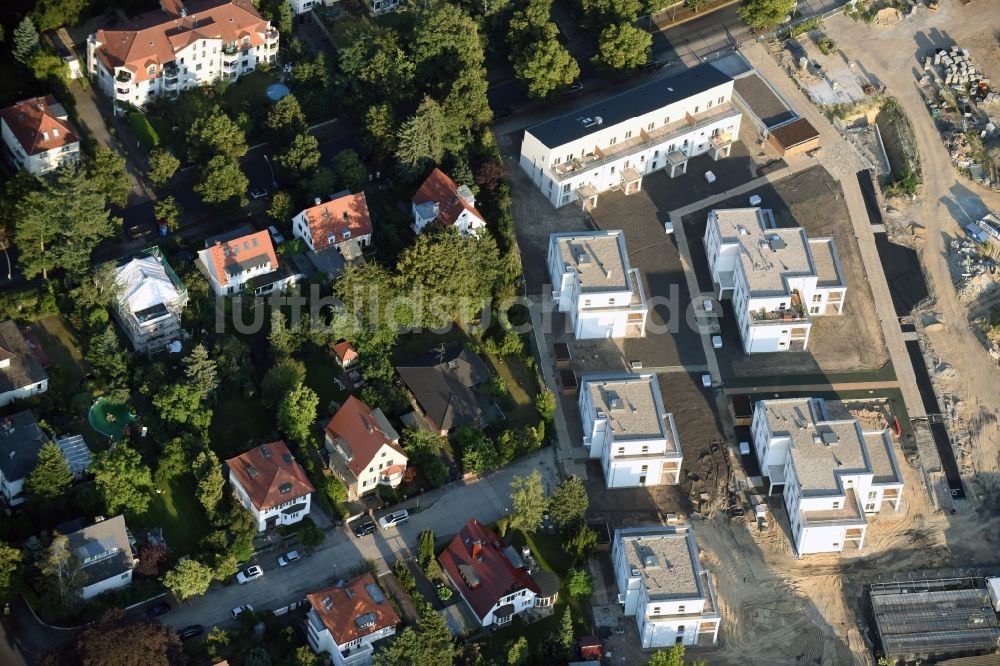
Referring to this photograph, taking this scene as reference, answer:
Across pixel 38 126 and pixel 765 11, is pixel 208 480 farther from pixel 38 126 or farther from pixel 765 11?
pixel 765 11

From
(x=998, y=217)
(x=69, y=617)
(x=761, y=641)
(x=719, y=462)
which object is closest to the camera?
(x=69, y=617)

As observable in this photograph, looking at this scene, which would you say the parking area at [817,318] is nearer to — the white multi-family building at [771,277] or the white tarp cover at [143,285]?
the white multi-family building at [771,277]

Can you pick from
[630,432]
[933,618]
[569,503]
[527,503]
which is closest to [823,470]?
[933,618]

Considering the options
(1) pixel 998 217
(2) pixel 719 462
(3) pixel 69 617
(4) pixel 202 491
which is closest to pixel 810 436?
(2) pixel 719 462

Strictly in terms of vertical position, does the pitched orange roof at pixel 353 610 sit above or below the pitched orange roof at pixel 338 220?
below

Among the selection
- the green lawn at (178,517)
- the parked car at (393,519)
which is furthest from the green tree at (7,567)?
the parked car at (393,519)

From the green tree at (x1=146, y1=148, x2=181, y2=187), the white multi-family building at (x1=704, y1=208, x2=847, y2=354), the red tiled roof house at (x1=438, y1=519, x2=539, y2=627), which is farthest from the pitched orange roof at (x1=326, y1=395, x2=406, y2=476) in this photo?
the white multi-family building at (x1=704, y1=208, x2=847, y2=354)

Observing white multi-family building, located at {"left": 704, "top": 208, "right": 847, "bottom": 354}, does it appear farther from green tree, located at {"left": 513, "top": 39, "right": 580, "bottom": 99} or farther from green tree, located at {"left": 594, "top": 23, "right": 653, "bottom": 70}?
green tree, located at {"left": 513, "top": 39, "right": 580, "bottom": 99}

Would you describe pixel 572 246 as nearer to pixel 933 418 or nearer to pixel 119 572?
pixel 933 418
